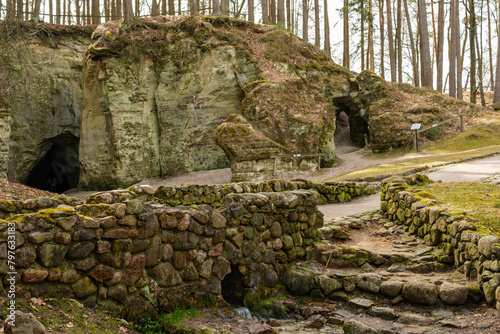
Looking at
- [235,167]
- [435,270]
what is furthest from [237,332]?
[235,167]

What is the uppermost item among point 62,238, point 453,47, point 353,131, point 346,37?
point 346,37

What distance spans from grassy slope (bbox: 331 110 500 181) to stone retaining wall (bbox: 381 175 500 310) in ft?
27.8

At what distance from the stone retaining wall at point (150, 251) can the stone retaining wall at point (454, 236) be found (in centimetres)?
234

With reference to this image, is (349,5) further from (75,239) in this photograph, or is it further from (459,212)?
(75,239)

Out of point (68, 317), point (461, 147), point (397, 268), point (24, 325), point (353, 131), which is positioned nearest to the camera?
point (24, 325)

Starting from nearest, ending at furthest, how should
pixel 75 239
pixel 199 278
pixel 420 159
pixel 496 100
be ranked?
pixel 75 239, pixel 199 278, pixel 420 159, pixel 496 100

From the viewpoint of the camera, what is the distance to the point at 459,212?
6.60 metres

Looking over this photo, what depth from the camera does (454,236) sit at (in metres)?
6.14

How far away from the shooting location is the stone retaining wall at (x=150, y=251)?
363 cm

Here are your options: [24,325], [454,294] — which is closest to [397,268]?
[454,294]

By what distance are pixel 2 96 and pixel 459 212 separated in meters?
19.1

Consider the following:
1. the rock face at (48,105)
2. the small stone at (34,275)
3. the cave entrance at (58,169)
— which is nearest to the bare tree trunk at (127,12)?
the rock face at (48,105)

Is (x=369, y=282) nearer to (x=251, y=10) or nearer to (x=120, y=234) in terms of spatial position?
(x=120, y=234)

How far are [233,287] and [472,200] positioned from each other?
4.97 metres
